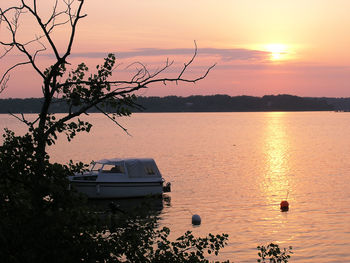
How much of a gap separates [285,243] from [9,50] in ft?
67.7

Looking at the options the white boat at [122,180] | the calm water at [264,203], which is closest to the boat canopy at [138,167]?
the white boat at [122,180]

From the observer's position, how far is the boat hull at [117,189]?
3622cm

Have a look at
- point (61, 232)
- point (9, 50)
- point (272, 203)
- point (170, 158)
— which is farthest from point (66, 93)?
point (170, 158)

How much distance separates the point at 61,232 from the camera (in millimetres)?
8617

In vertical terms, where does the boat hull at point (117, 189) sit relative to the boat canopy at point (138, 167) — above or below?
below

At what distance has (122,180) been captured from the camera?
36812 millimetres

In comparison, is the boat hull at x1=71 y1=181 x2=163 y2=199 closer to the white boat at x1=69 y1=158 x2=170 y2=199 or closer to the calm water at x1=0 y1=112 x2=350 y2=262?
the white boat at x1=69 y1=158 x2=170 y2=199

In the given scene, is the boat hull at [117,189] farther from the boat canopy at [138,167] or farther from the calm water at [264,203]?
the calm water at [264,203]

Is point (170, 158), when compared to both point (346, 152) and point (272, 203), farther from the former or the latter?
point (272, 203)

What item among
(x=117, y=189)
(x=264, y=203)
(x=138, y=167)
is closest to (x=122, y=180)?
(x=117, y=189)

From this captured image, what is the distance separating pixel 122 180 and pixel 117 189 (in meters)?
0.70

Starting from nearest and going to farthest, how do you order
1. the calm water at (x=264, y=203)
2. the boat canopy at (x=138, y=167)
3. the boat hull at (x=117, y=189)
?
1. the calm water at (x=264, y=203)
2. the boat hull at (x=117, y=189)
3. the boat canopy at (x=138, y=167)

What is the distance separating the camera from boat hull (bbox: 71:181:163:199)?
3622 centimetres

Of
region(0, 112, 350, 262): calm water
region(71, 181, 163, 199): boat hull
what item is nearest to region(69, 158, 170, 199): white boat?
region(71, 181, 163, 199): boat hull
